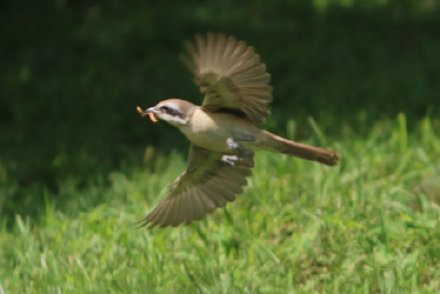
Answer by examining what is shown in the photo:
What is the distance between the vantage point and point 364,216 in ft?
19.1

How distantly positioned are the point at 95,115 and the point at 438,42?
114 inches

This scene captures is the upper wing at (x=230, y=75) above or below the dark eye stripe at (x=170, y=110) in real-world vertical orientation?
above

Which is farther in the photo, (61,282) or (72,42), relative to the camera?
(72,42)

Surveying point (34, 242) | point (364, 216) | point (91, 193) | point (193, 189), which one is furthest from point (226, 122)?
point (91, 193)

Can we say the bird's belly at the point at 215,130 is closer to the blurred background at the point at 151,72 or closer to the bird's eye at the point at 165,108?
the bird's eye at the point at 165,108

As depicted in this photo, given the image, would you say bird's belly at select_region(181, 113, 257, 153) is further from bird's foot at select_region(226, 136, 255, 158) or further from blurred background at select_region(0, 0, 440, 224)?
blurred background at select_region(0, 0, 440, 224)

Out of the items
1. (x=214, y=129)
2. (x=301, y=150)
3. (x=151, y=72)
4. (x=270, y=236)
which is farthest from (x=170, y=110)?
(x=151, y=72)

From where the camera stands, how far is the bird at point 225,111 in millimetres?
4918

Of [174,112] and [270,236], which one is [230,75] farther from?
[270,236]

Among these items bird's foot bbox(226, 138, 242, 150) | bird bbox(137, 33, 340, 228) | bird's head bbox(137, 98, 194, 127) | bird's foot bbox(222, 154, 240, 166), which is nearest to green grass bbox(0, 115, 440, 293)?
bird bbox(137, 33, 340, 228)

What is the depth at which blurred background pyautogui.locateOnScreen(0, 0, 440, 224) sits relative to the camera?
7.73m

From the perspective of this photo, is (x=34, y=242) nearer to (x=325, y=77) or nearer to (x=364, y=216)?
(x=364, y=216)

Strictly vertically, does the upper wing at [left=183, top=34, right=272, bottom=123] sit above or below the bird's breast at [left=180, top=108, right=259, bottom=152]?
above

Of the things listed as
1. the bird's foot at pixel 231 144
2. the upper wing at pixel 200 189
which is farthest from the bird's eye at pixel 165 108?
the upper wing at pixel 200 189
